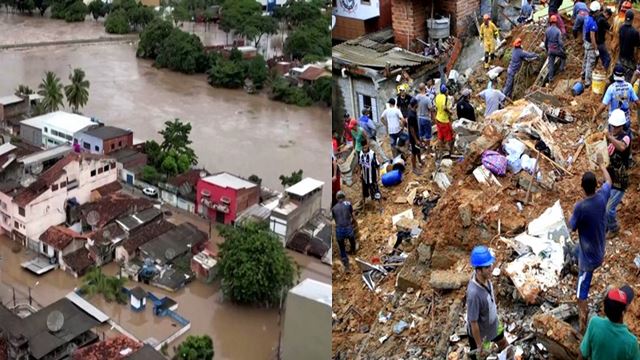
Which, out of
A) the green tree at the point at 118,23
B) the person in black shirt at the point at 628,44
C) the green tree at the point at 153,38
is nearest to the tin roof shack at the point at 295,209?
the person in black shirt at the point at 628,44

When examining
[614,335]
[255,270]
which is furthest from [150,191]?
[614,335]

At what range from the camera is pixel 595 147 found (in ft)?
8.04

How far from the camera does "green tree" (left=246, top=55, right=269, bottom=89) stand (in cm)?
1127

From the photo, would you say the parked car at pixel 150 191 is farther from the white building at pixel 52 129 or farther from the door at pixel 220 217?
the white building at pixel 52 129

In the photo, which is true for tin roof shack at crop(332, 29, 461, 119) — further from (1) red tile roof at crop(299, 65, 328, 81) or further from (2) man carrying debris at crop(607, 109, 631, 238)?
(1) red tile roof at crop(299, 65, 328, 81)

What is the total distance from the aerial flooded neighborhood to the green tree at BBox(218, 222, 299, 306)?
0.5 inches

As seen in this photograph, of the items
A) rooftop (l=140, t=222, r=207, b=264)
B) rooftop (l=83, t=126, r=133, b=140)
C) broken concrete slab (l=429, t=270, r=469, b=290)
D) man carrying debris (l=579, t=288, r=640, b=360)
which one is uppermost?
man carrying debris (l=579, t=288, r=640, b=360)

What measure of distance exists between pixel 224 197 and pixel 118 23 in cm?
870

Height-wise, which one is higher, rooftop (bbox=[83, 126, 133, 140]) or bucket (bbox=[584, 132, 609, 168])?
bucket (bbox=[584, 132, 609, 168])

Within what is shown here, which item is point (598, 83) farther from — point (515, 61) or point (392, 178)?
point (392, 178)

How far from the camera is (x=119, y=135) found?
800 cm

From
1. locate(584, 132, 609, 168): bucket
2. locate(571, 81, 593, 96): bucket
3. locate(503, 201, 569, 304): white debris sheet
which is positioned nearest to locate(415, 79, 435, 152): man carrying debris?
locate(571, 81, 593, 96): bucket

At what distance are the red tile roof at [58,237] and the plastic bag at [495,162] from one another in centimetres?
439

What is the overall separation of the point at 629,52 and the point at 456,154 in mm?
815
